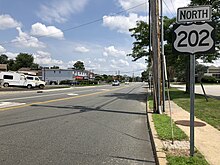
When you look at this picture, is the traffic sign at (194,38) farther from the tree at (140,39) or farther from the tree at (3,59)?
the tree at (3,59)

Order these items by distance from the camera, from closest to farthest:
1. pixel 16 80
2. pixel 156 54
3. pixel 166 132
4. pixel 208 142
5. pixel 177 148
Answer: pixel 177 148 < pixel 208 142 < pixel 166 132 < pixel 156 54 < pixel 16 80

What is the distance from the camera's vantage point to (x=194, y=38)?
5.18m

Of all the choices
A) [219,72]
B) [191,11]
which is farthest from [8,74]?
[219,72]

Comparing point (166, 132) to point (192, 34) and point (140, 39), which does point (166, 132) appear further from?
point (140, 39)

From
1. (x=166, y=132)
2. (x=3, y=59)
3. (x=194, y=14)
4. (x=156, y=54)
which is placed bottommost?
(x=166, y=132)

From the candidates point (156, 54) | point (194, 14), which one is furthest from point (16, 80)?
point (194, 14)

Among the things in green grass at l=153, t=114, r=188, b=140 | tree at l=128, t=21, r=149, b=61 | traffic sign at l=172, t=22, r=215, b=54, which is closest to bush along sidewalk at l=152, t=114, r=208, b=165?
green grass at l=153, t=114, r=188, b=140

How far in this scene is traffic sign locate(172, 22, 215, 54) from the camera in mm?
5047

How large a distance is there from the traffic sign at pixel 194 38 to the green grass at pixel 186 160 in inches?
79.3

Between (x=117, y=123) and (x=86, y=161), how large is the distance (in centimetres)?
481

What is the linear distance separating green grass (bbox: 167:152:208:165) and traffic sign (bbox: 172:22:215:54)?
2.01 m

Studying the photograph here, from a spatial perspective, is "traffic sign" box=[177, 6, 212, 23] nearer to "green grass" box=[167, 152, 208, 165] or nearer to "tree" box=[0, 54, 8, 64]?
"green grass" box=[167, 152, 208, 165]

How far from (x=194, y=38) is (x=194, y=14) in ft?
1.55

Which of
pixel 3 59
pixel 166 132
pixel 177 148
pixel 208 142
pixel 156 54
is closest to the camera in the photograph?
pixel 177 148
